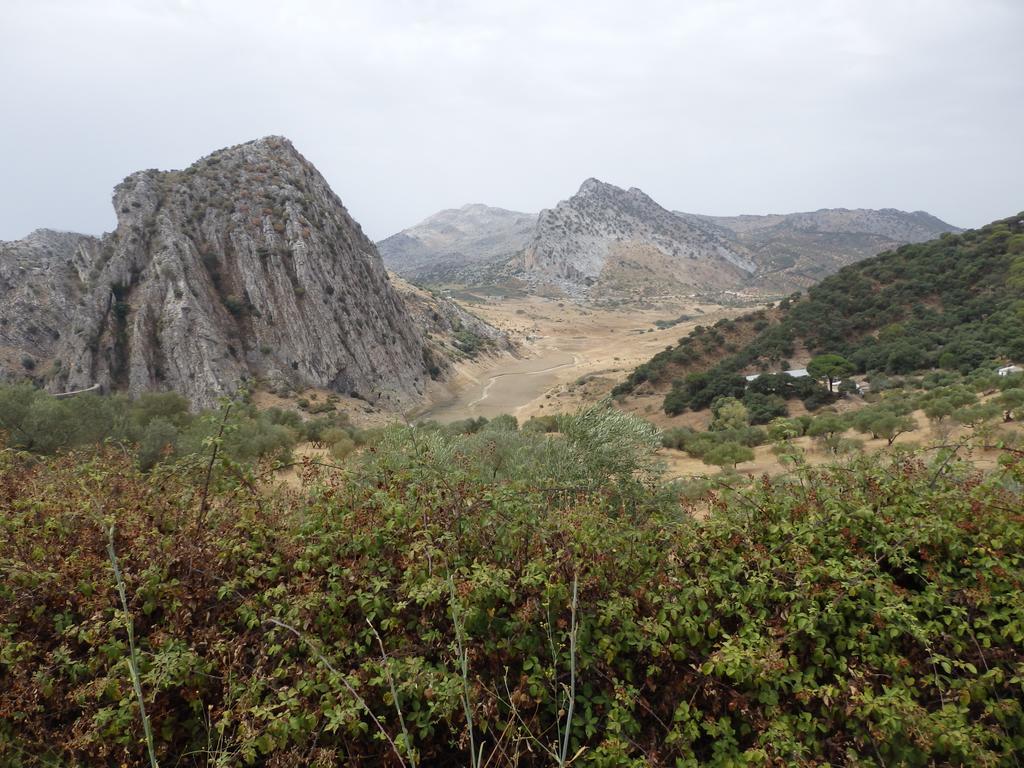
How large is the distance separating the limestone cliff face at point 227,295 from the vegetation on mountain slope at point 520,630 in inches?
1376

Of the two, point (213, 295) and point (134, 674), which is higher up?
point (213, 295)

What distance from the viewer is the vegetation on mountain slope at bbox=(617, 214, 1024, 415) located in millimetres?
28656

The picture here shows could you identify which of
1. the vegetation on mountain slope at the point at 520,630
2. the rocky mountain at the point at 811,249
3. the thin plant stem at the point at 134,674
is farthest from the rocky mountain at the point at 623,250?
the thin plant stem at the point at 134,674

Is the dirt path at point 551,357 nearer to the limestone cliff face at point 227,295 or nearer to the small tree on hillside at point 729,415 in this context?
the limestone cliff face at point 227,295

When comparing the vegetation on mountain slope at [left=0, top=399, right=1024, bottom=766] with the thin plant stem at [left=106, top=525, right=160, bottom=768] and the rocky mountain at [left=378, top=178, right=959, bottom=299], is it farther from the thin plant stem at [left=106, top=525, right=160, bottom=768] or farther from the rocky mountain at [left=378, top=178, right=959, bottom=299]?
the rocky mountain at [left=378, top=178, right=959, bottom=299]

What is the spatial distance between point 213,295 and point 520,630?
4381cm

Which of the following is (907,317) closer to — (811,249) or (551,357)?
(551,357)

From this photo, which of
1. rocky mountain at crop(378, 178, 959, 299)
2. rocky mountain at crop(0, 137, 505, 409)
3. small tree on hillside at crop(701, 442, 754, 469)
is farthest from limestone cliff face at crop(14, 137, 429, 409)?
rocky mountain at crop(378, 178, 959, 299)

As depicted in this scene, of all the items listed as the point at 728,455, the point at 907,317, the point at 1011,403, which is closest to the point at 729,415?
the point at 728,455

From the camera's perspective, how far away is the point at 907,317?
35.3 m

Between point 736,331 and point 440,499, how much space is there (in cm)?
4482

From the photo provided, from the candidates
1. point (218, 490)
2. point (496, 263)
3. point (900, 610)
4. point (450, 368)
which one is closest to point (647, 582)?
point (900, 610)

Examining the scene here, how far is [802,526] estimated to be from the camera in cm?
386

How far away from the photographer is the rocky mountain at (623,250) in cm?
13338
